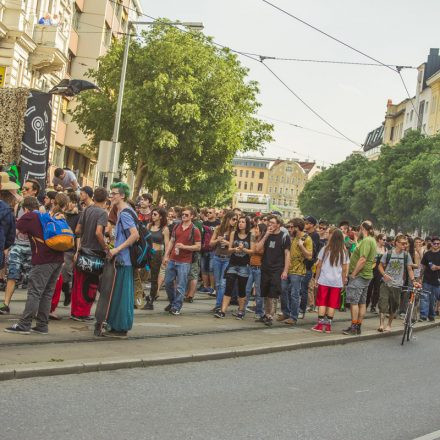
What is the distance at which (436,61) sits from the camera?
93.1m

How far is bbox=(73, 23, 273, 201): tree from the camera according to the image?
39719 mm

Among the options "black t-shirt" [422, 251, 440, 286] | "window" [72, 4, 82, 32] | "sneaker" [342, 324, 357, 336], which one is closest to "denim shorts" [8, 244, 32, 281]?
"sneaker" [342, 324, 357, 336]

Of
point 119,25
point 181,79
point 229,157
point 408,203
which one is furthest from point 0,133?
point 408,203

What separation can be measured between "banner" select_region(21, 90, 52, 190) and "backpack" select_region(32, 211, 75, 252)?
5.56 meters

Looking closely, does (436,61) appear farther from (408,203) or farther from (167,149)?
(167,149)

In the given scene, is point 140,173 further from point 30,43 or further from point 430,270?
point 430,270

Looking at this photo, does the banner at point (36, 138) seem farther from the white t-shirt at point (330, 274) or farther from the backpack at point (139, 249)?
the backpack at point (139, 249)

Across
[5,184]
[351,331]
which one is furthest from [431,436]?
[351,331]

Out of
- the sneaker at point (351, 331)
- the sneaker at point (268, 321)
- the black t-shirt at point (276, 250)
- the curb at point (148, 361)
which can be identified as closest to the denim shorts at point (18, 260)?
the curb at point (148, 361)

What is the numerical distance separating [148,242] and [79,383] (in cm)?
358

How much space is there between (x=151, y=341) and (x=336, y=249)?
461 centimetres

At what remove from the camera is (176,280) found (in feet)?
49.6

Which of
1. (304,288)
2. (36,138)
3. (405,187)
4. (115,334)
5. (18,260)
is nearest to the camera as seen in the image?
(115,334)

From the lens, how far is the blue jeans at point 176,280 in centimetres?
1484
